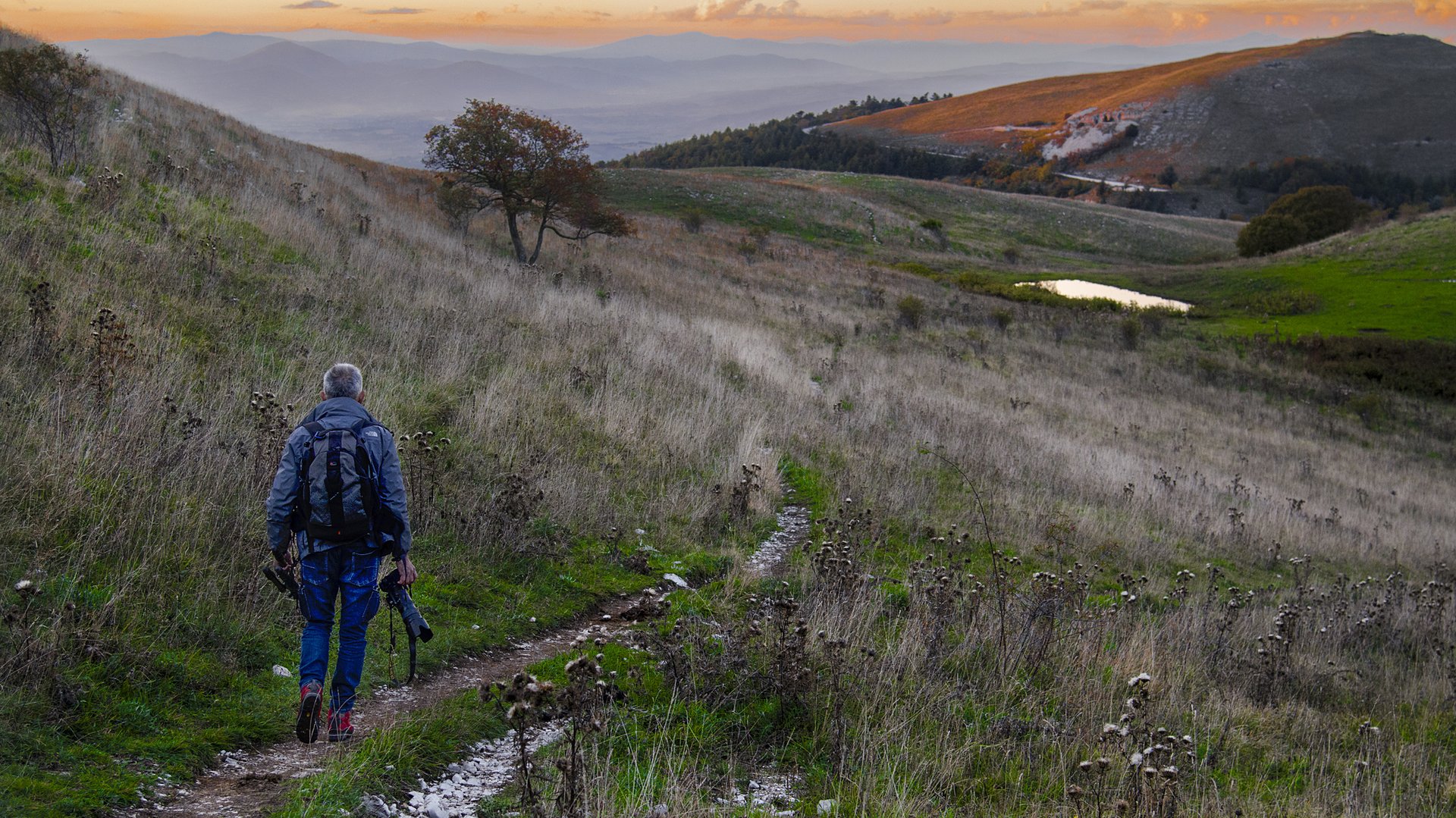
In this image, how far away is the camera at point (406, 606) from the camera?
429 cm

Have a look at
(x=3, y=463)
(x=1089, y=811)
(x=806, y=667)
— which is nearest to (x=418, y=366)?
(x=3, y=463)

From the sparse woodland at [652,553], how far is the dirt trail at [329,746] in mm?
123

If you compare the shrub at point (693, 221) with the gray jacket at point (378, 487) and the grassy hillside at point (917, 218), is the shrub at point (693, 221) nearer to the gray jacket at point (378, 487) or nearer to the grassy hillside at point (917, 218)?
the grassy hillside at point (917, 218)

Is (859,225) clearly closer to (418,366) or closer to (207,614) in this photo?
(418,366)

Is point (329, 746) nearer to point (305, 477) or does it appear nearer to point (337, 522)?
point (337, 522)

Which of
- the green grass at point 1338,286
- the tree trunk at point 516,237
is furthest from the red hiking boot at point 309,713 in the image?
the green grass at point 1338,286

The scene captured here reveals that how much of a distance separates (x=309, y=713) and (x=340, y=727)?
0.23 m

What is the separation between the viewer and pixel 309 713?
370 centimetres


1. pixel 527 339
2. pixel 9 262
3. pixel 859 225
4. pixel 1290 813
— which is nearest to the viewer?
pixel 1290 813

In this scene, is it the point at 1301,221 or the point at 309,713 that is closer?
the point at 309,713

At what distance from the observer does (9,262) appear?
7312 mm

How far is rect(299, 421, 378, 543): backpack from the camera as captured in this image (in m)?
3.99

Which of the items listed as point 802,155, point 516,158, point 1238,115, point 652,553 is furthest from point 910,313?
point 1238,115

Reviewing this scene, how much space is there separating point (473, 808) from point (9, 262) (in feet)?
23.6
